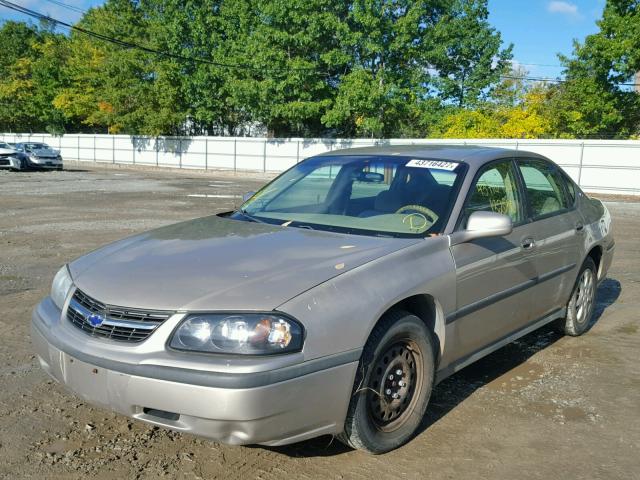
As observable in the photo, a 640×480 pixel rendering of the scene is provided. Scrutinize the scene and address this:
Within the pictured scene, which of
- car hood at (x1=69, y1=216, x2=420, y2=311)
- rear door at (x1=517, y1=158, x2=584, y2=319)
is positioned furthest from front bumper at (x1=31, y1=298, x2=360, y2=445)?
rear door at (x1=517, y1=158, x2=584, y2=319)

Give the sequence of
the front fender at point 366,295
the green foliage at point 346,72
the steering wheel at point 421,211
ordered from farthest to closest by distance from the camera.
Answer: the green foliage at point 346,72 → the steering wheel at point 421,211 → the front fender at point 366,295

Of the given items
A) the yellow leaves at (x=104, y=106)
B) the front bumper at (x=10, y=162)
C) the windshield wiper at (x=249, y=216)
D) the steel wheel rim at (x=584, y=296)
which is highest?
the yellow leaves at (x=104, y=106)

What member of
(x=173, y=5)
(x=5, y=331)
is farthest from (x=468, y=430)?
(x=173, y=5)

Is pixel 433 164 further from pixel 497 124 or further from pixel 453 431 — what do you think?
pixel 497 124

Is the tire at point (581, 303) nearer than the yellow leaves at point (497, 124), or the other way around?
the tire at point (581, 303)

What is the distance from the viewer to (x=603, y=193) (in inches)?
973

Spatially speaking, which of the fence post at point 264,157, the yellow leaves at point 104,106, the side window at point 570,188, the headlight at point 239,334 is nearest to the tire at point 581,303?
the side window at point 570,188

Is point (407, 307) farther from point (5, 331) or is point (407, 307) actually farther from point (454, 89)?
point (454, 89)

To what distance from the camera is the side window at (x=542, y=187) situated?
4.61 metres

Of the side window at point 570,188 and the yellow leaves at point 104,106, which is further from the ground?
the yellow leaves at point 104,106

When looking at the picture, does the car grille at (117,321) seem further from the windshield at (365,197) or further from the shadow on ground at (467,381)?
the windshield at (365,197)

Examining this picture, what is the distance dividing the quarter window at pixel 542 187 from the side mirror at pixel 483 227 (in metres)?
0.98

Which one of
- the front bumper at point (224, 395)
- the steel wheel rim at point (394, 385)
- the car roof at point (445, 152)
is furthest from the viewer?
the car roof at point (445, 152)

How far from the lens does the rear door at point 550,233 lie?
14.6 feet
